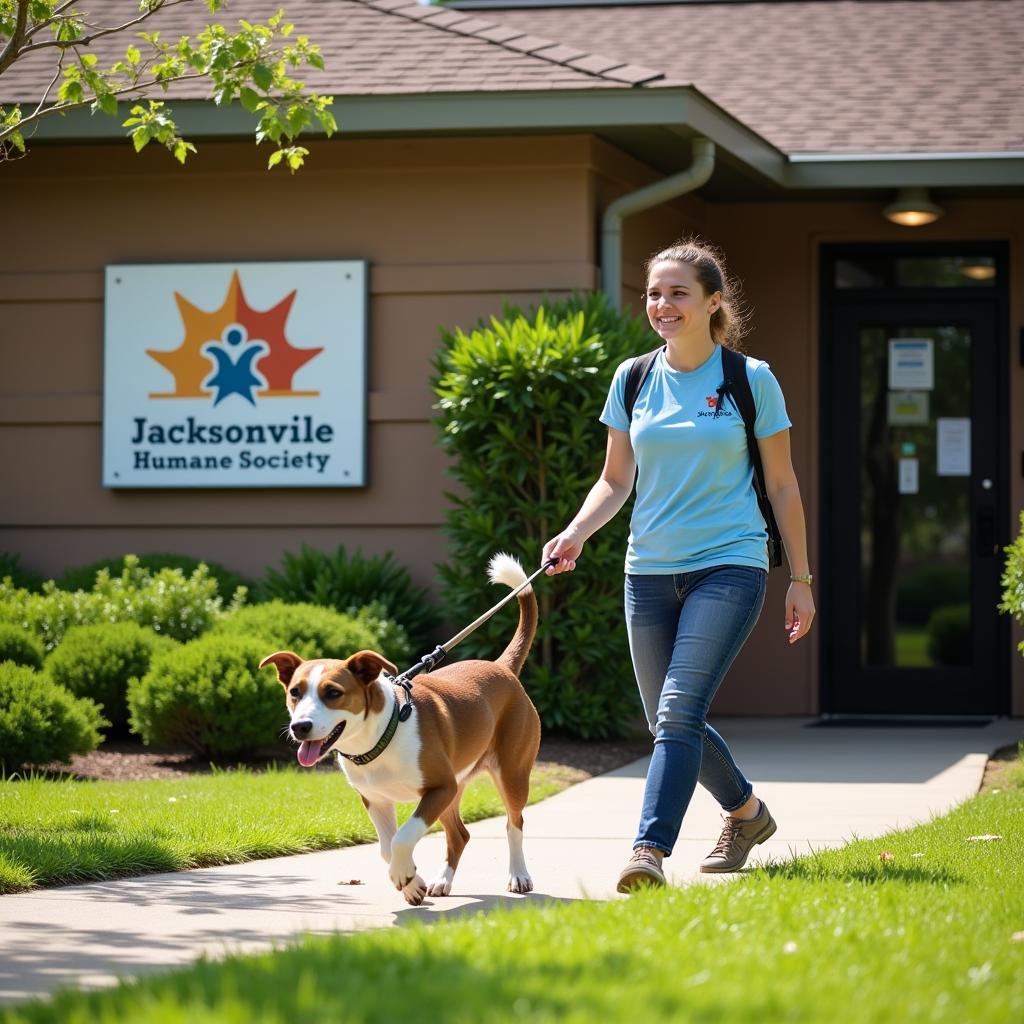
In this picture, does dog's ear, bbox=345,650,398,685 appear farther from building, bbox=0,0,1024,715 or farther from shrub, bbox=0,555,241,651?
building, bbox=0,0,1024,715

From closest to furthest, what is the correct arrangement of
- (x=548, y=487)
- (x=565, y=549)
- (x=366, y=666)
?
(x=366, y=666), (x=565, y=549), (x=548, y=487)

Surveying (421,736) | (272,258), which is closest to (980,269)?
(272,258)

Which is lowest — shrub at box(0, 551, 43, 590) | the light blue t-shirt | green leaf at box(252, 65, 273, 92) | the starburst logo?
shrub at box(0, 551, 43, 590)

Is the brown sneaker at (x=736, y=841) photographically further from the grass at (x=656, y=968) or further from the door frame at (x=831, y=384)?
the door frame at (x=831, y=384)

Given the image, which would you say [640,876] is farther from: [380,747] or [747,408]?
[747,408]

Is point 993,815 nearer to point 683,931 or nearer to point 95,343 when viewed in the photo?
point 683,931

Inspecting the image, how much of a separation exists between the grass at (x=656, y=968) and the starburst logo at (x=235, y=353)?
6.74m

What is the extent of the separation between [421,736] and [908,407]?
7.94m

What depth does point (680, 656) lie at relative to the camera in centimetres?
547

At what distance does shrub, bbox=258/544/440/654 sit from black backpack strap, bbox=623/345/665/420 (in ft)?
16.0

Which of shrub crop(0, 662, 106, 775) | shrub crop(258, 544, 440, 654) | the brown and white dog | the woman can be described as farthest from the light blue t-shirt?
shrub crop(258, 544, 440, 654)

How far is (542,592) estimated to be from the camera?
9984 mm

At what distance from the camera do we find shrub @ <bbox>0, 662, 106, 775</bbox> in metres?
8.47

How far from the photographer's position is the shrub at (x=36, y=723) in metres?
8.47
